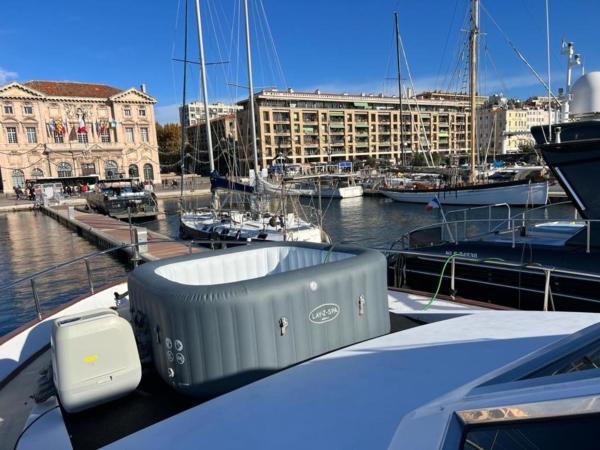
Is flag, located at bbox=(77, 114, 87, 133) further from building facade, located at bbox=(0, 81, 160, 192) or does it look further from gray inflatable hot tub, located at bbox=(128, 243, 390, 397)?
gray inflatable hot tub, located at bbox=(128, 243, 390, 397)

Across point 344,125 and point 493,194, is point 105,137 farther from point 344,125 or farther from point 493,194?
point 493,194

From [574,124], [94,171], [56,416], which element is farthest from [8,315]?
[94,171]

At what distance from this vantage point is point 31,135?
2749 inches

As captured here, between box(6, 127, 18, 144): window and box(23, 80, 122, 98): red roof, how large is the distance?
7.59 m

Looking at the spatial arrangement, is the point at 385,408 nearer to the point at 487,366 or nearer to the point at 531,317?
the point at 487,366

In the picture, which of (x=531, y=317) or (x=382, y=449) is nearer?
(x=382, y=449)

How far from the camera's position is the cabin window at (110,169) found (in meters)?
75.3

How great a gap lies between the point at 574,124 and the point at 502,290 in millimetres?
3593

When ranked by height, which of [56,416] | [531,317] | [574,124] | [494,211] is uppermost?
[574,124]

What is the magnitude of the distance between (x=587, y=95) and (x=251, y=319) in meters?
9.52

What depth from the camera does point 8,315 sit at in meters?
13.0

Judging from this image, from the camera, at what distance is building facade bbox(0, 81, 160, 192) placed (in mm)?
68188

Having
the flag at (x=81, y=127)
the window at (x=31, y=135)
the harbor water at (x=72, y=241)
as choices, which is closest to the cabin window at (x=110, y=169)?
the flag at (x=81, y=127)

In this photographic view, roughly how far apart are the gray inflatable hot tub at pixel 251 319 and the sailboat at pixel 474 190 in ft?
101
